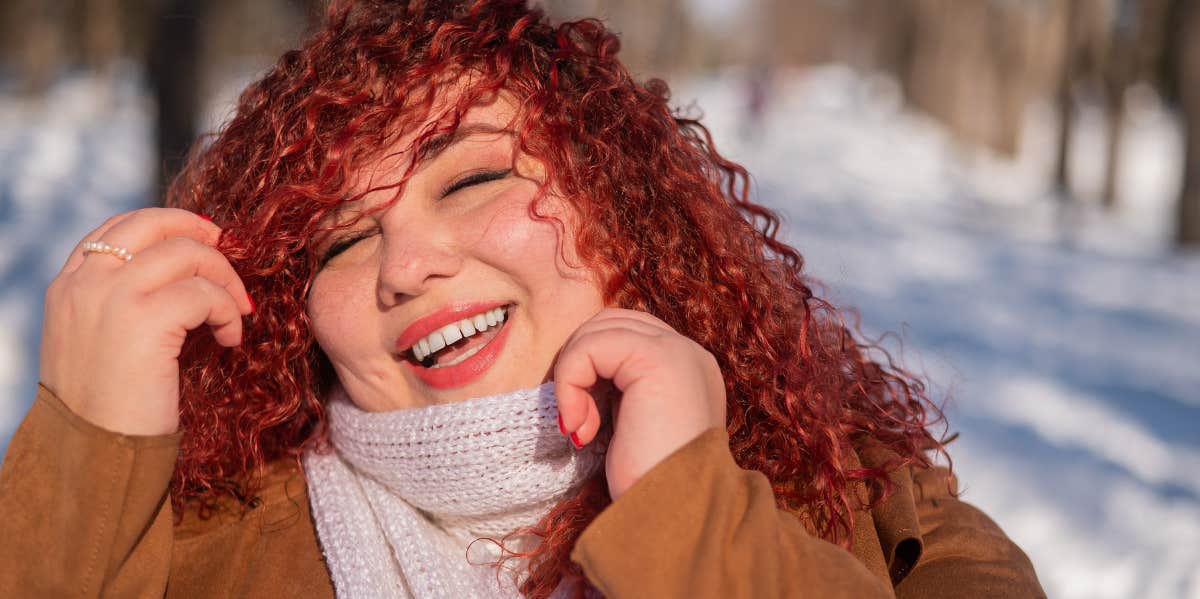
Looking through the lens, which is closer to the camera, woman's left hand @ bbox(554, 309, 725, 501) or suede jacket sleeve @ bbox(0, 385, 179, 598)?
woman's left hand @ bbox(554, 309, 725, 501)

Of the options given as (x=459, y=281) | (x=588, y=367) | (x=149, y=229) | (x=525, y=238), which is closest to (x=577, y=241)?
(x=525, y=238)

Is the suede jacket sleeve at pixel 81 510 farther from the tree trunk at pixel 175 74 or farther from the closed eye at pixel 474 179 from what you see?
the tree trunk at pixel 175 74

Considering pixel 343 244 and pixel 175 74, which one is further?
pixel 175 74

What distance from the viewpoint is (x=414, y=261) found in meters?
1.68

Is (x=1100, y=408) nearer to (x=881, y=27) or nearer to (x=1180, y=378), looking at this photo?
(x=1180, y=378)

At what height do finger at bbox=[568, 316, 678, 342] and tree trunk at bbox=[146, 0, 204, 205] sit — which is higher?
finger at bbox=[568, 316, 678, 342]

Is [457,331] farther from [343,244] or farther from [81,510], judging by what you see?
[81,510]

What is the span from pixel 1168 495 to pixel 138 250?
448 cm

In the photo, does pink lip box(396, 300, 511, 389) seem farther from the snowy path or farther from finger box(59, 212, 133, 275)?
the snowy path

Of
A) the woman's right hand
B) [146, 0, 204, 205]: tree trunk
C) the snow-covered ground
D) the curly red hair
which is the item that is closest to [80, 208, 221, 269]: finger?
the woman's right hand

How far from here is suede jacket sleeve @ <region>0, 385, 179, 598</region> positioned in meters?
1.59

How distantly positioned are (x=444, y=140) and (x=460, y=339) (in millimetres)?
332

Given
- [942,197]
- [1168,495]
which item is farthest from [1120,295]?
[942,197]

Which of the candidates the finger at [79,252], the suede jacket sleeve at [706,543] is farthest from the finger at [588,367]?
the finger at [79,252]
